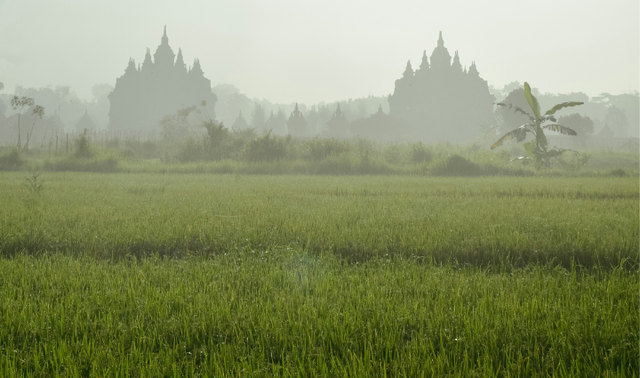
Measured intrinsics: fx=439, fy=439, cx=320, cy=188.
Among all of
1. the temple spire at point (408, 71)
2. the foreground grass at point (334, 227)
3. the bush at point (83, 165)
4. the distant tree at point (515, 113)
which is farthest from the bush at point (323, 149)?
the temple spire at point (408, 71)

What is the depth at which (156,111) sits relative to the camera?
6888 centimetres

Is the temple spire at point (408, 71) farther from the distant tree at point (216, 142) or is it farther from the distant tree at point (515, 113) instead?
the distant tree at point (216, 142)

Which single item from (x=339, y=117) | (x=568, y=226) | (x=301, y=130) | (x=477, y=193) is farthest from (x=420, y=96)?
(x=568, y=226)

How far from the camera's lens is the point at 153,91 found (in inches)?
2724

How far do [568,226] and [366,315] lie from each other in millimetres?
4439

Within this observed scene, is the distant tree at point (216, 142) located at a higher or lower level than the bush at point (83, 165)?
higher

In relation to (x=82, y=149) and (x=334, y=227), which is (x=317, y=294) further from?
(x=82, y=149)

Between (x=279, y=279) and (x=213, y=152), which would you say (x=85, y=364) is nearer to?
(x=279, y=279)

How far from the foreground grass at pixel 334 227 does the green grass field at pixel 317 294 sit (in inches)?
1.2

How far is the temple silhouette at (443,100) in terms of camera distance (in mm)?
57031

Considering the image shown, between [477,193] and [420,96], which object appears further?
[420,96]

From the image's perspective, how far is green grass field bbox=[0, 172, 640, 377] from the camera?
8.57ft

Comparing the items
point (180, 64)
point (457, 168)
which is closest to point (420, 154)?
point (457, 168)

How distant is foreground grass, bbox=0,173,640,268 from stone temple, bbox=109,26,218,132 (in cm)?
6381
